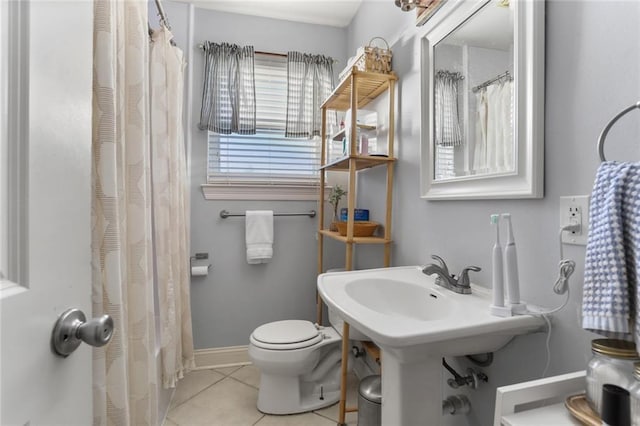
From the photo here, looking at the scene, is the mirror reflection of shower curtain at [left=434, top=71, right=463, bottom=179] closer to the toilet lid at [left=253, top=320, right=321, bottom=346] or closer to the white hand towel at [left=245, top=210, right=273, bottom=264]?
the toilet lid at [left=253, top=320, right=321, bottom=346]

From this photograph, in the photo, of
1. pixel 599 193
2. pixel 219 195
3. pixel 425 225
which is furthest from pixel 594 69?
pixel 219 195

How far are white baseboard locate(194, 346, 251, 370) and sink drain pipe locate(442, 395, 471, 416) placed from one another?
152 centimetres

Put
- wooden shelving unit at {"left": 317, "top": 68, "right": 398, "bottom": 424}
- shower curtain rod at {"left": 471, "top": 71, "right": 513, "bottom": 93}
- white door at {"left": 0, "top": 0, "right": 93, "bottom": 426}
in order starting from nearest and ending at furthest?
white door at {"left": 0, "top": 0, "right": 93, "bottom": 426} → shower curtain rod at {"left": 471, "top": 71, "right": 513, "bottom": 93} → wooden shelving unit at {"left": 317, "top": 68, "right": 398, "bottom": 424}

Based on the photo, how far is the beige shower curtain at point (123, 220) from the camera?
0.87 meters

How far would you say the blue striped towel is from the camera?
23.5 inches

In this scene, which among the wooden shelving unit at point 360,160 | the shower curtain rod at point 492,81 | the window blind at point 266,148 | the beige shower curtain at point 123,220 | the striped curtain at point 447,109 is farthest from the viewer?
the window blind at point 266,148

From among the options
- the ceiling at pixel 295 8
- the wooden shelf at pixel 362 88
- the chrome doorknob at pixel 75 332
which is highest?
the ceiling at pixel 295 8

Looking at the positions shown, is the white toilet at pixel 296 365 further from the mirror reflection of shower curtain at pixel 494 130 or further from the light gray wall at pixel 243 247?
the mirror reflection of shower curtain at pixel 494 130

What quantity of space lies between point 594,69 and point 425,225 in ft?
2.70

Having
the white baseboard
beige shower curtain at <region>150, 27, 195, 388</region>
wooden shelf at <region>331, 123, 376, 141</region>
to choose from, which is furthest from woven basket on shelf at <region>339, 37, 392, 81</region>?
the white baseboard

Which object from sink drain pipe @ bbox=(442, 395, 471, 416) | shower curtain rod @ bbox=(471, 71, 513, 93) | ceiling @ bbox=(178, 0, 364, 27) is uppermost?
ceiling @ bbox=(178, 0, 364, 27)

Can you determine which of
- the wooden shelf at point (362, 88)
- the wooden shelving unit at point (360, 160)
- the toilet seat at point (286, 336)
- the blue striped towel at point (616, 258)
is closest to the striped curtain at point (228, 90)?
the wooden shelf at point (362, 88)

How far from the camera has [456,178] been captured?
1267mm

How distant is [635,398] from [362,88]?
174 cm
